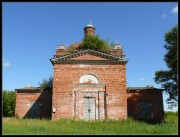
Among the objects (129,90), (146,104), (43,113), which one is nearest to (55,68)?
(43,113)

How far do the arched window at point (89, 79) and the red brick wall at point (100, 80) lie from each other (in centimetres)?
30

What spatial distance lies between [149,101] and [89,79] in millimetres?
7666

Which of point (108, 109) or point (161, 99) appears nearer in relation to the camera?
point (108, 109)

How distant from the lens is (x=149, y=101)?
29.8 m

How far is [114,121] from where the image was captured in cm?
2481

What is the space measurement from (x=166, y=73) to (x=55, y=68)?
12.3 m

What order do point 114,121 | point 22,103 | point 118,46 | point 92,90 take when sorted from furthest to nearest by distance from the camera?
point 22,103 < point 118,46 < point 92,90 < point 114,121

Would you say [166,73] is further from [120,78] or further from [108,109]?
[108,109]

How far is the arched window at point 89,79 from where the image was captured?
26891 millimetres

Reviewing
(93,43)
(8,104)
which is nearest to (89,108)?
(93,43)

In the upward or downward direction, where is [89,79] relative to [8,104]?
upward

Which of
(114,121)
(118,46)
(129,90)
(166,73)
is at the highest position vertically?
(118,46)

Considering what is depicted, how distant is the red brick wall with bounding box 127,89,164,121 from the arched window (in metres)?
5.49

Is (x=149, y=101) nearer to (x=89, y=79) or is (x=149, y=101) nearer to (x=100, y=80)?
(x=100, y=80)
